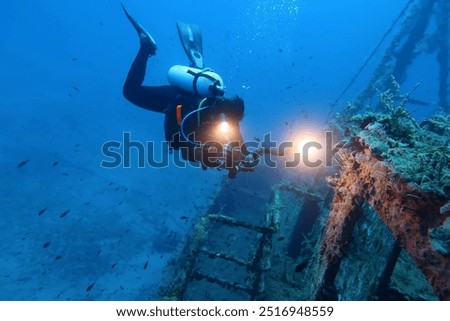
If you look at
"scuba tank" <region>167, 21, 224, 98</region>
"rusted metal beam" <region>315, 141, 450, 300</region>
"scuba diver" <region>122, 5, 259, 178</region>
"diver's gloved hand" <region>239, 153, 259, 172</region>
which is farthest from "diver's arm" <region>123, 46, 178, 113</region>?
"rusted metal beam" <region>315, 141, 450, 300</region>

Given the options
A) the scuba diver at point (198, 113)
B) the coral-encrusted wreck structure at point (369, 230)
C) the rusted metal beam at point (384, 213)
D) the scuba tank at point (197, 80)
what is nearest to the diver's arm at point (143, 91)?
A: the scuba diver at point (198, 113)

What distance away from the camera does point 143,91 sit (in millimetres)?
6203

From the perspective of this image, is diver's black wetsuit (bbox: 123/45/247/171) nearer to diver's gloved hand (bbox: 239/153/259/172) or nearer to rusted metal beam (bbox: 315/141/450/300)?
diver's gloved hand (bbox: 239/153/259/172)

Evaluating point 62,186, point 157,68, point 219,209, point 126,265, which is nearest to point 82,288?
point 126,265

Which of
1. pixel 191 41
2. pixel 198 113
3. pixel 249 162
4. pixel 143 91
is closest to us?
pixel 249 162

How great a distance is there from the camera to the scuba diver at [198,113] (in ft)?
11.4

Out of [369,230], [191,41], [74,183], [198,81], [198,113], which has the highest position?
[191,41]

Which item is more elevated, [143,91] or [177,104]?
[143,91]

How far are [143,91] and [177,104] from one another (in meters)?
1.78

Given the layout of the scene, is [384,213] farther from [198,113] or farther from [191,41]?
[191,41]

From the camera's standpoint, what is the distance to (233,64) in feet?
436

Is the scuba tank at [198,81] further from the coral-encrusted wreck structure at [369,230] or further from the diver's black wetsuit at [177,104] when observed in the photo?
the coral-encrusted wreck structure at [369,230]

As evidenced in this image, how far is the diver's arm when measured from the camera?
599 centimetres

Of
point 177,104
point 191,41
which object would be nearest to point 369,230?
point 177,104
